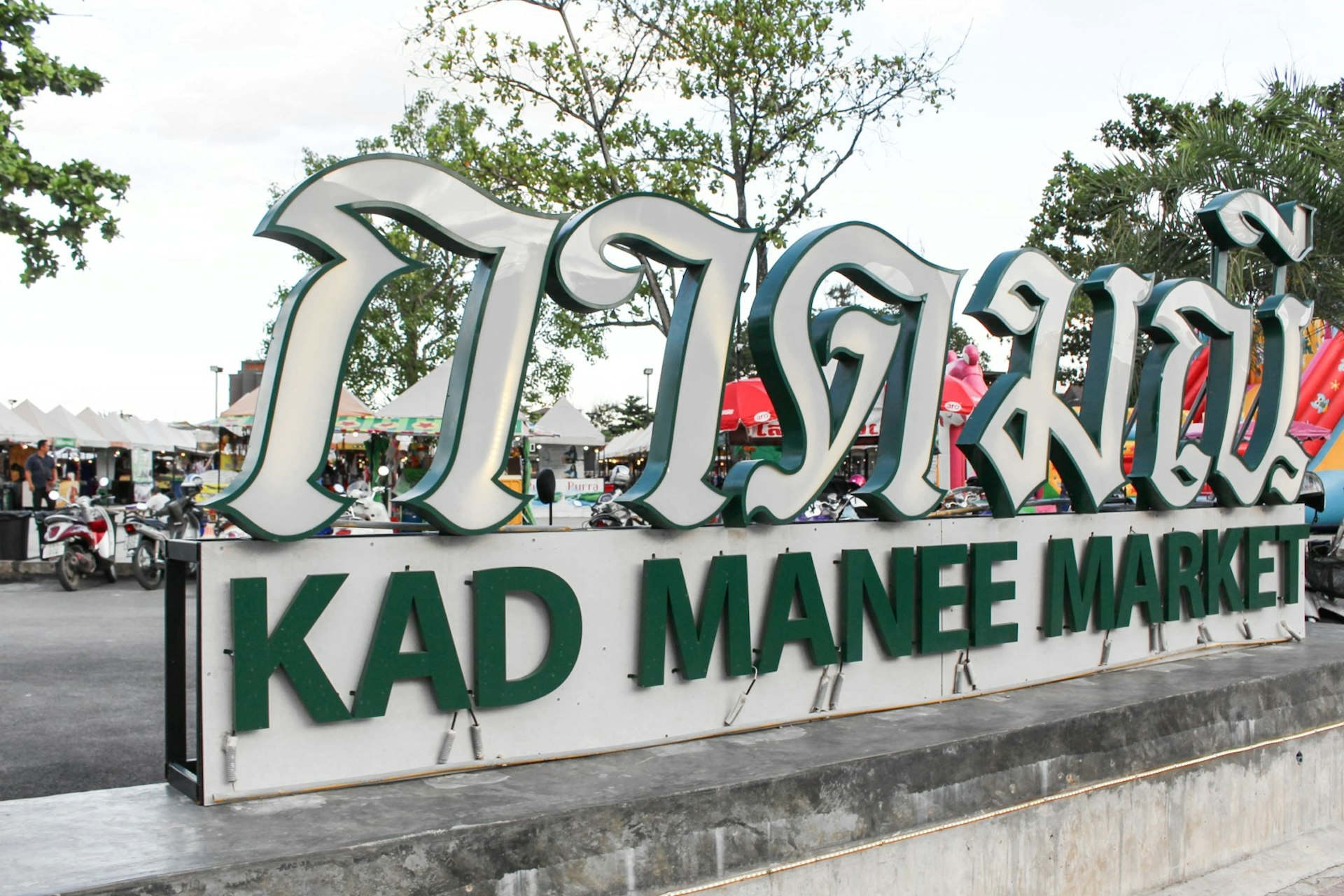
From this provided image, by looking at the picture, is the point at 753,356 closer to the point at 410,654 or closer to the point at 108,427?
the point at 410,654

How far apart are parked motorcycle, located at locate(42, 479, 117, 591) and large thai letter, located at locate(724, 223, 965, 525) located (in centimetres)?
1221

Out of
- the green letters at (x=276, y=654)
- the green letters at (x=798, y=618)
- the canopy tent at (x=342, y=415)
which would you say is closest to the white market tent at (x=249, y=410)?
the canopy tent at (x=342, y=415)

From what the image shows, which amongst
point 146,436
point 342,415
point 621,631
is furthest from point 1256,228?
point 146,436

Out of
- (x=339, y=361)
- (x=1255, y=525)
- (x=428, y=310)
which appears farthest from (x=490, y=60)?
(x=339, y=361)

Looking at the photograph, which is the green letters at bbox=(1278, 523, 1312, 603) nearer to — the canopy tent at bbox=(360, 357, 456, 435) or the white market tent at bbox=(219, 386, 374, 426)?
the canopy tent at bbox=(360, 357, 456, 435)

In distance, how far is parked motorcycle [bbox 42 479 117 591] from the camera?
14766 millimetres

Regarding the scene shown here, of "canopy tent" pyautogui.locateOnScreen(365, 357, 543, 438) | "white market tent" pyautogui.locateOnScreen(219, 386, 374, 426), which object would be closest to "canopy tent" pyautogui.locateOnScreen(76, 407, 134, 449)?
"white market tent" pyautogui.locateOnScreen(219, 386, 374, 426)

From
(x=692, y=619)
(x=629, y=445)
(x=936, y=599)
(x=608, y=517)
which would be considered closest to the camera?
(x=692, y=619)

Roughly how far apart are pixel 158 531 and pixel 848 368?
38.7 feet

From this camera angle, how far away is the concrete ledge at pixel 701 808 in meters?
3.49

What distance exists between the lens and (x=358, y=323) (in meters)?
4.34

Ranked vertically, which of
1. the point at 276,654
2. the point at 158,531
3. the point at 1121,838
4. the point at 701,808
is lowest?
the point at 1121,838

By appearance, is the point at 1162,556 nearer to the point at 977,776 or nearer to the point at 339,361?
the point at 977,776

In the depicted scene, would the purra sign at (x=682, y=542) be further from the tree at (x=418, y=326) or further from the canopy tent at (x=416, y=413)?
the tree at (x=418, y=326)
